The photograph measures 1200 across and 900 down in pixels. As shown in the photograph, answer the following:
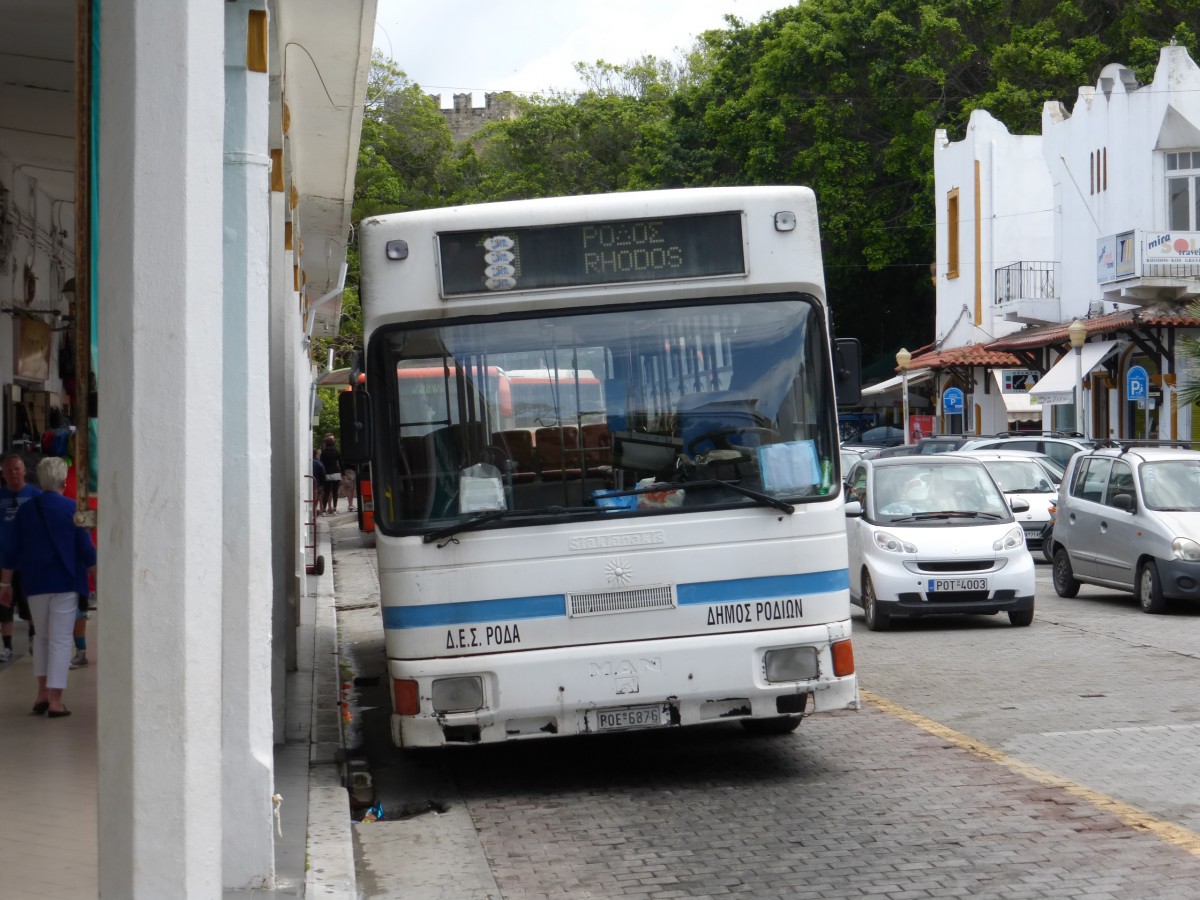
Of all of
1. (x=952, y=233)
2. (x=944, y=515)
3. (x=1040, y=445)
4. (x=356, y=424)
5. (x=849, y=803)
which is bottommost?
(x=849, y=803)

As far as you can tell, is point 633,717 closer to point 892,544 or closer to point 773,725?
point 773,725

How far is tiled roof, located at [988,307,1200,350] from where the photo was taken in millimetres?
33375

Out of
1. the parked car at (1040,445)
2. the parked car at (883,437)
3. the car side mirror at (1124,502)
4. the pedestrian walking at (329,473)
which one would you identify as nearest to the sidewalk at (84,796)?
the car side mirror at (1124,502)

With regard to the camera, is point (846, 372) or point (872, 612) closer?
point (846, 372)

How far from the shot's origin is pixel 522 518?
8.40 m

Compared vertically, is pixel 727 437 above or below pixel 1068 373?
below

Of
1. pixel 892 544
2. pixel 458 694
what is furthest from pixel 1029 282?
pixel 458 694

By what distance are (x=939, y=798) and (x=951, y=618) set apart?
887 cm

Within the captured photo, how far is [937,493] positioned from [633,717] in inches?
342

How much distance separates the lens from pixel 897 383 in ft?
164

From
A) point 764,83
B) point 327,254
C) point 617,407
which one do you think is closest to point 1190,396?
point 327,254

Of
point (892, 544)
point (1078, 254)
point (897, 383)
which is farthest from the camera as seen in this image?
point (897, 383)

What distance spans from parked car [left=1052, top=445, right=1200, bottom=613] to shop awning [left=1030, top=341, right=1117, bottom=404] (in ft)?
57.9

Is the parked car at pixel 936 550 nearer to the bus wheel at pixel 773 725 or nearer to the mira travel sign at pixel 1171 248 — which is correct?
the bus wheel at pixel 773 725
